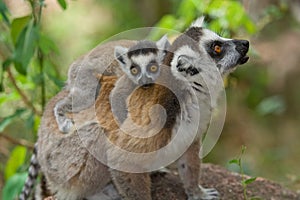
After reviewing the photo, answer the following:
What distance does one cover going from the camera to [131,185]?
12.0ft

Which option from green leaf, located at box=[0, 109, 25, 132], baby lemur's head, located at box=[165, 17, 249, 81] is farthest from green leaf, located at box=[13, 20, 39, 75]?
baby lemur's head, located at box=[165, 17, 249, 81]

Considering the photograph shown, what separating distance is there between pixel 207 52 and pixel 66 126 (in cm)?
110

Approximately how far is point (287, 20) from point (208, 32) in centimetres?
A: 629

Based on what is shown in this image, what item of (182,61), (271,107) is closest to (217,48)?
(182,61)

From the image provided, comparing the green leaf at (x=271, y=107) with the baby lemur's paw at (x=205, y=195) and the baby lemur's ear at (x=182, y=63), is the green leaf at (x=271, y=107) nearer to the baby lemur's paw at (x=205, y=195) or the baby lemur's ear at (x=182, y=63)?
the baby lemur's paw at (x=205, y=195)

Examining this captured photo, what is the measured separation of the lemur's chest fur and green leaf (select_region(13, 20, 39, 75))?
91cm

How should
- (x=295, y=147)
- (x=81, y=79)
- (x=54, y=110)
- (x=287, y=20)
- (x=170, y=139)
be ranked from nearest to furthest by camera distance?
1. (x=170, y=139)
2. (x=54, y=110)
3. (x=81, y=79)
4. (x=295, y=147)
5. (x=287, y=20)

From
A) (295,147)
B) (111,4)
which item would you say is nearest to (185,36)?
(295,147)

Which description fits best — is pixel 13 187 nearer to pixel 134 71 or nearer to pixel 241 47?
pixel 134 71

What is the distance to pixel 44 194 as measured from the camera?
4.31 metres

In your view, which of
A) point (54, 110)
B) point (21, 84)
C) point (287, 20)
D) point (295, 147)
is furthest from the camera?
point (287, 20)

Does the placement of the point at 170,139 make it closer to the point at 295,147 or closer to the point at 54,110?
the point at 54,110

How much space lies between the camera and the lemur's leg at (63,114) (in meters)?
3.95

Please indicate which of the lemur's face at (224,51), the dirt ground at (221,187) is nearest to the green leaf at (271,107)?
the dirt ground at (221,187)
